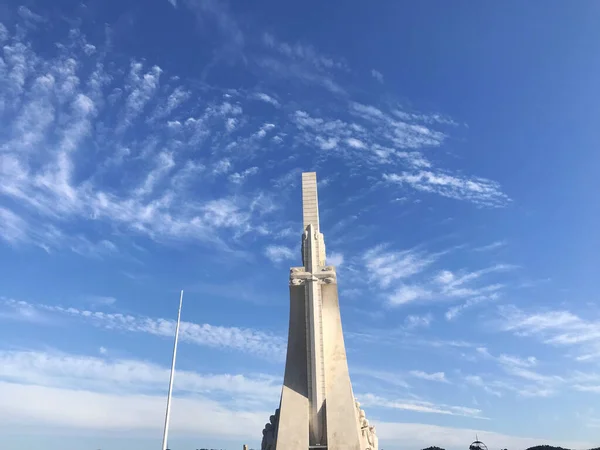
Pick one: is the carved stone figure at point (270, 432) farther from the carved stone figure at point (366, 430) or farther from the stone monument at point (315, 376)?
the carved stone figure at point (366, 430)

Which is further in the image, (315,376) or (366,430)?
(366,430)

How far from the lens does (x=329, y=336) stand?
24672 mm

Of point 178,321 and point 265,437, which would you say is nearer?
point 178,321

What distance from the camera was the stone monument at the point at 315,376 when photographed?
877 inches

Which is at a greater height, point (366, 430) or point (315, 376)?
point (315, 376)

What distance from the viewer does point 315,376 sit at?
23.4 m

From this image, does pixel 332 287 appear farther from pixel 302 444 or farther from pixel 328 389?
pixel 302 444

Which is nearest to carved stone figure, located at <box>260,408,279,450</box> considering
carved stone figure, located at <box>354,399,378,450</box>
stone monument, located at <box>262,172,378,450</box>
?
stone monument, located at <box>262,172,378,450</box>

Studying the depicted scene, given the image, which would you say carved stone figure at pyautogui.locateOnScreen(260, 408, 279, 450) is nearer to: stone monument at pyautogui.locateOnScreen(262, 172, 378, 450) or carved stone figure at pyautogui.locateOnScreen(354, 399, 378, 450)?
stone monument at pyautogui.locateOnScreen(262, 172, 378, 450)

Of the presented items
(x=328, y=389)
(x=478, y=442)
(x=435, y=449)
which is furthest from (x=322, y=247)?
(x=435, y=449)

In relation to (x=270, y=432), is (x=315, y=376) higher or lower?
higher

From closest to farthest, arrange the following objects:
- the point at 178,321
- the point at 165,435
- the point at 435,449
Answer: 1. the point at 165,435
2. the point at 178,321
3. the point at 435,449

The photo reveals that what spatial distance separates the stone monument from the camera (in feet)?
73.0

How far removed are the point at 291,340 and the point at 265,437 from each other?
16.1 ft
